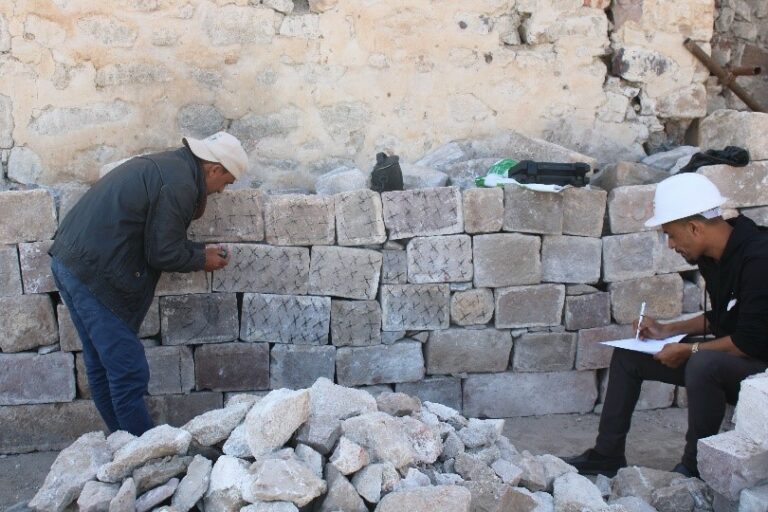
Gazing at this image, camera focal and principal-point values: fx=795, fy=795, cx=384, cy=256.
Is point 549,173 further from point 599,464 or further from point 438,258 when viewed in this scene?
point 599,464

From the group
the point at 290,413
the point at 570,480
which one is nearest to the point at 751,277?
the point at 570,480

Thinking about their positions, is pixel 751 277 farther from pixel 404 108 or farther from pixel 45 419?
pixel 45 419

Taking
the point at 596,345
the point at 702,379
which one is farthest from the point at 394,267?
the point at 702,379

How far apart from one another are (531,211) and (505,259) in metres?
0.36

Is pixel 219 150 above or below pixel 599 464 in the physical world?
above

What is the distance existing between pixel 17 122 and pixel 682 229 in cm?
419

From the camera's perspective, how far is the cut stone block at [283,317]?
517 cm

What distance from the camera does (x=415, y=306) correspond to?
5.31m

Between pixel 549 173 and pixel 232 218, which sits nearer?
pixel 232 218

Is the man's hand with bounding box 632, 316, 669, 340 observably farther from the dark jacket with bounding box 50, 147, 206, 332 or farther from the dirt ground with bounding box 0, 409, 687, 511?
the dark jacket with bounding box 50, 147, 206, 332

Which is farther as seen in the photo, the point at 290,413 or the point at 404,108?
the point at 404,108

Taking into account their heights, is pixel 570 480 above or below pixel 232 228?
below

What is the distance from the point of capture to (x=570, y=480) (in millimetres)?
3641

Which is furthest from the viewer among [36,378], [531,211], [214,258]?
Answer: [531,211]
